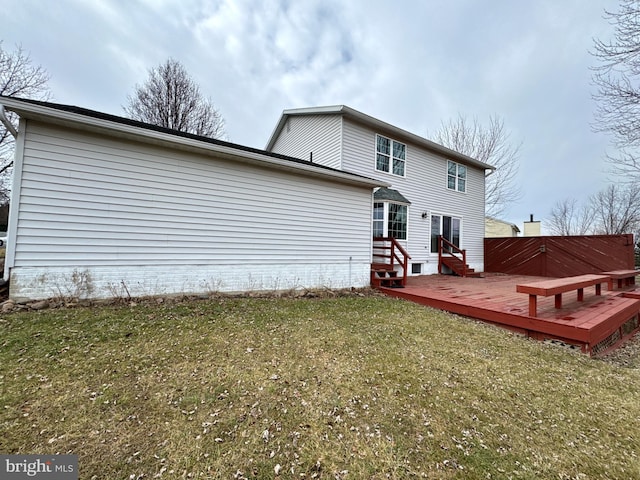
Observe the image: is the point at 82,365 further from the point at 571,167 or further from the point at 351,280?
the point at 571,167

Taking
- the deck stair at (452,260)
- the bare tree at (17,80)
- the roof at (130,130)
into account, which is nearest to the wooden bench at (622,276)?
the deck stair at (452,260)

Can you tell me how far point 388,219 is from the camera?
9320 millimetres

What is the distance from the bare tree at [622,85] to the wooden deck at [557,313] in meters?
5.26

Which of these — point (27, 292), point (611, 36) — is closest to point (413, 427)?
point (27, 292)

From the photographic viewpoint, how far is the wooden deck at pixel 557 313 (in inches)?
165

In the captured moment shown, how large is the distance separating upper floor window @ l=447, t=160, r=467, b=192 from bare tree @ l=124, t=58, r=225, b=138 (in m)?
15.7

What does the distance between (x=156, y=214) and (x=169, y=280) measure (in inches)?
52.3

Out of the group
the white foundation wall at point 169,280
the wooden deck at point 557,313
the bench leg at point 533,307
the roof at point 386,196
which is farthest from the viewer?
the roof at point 386,196

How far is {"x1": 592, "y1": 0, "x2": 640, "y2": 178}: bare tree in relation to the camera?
23.4 feet

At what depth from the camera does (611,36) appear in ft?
24.0

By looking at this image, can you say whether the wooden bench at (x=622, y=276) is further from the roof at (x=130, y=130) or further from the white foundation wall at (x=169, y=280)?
the roof at (x=130, y=130)

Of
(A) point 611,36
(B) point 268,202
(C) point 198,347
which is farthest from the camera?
(A) point 611,36

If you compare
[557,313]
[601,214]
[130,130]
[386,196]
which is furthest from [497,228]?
[130,130]

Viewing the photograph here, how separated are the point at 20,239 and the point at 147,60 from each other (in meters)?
15.7
